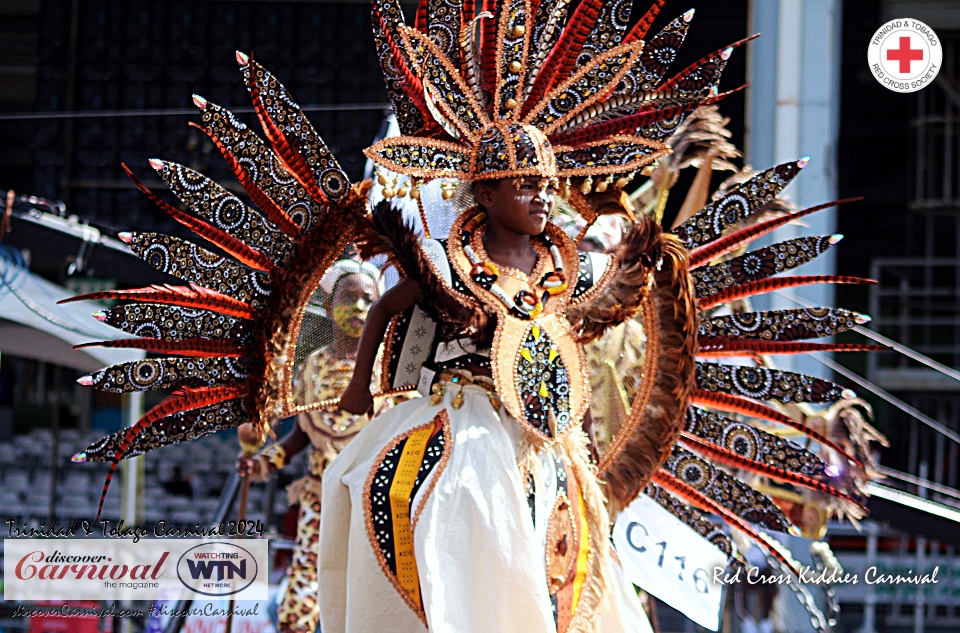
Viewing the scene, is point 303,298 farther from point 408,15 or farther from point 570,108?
point 408,15

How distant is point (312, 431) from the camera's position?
485 cm

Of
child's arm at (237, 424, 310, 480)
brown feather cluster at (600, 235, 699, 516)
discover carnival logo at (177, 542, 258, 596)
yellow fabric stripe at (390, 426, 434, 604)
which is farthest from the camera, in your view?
child's arm at (237, 424, 310, 480)

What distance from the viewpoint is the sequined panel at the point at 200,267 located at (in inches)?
128

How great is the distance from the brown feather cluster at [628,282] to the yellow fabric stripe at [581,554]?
0.44 metres

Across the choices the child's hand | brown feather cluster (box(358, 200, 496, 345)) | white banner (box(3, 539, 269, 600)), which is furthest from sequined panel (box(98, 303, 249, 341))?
white banner (box(3, 539, 269, 600))

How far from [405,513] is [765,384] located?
45.3 inches

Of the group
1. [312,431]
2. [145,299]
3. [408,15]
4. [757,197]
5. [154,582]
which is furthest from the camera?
[408,15]

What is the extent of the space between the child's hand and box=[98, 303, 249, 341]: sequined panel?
31 cm

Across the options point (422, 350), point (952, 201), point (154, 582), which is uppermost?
point (952, 201)

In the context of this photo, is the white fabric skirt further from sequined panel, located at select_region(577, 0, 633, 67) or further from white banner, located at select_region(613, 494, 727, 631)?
sequined panel, located at select_region(577, 0, 633, 67)

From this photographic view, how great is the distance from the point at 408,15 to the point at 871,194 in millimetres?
3617

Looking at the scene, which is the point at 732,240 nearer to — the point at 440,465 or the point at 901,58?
the point at 440,465

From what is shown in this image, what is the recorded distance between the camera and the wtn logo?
4336mm

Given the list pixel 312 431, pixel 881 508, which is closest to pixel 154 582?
pixel 312 431
